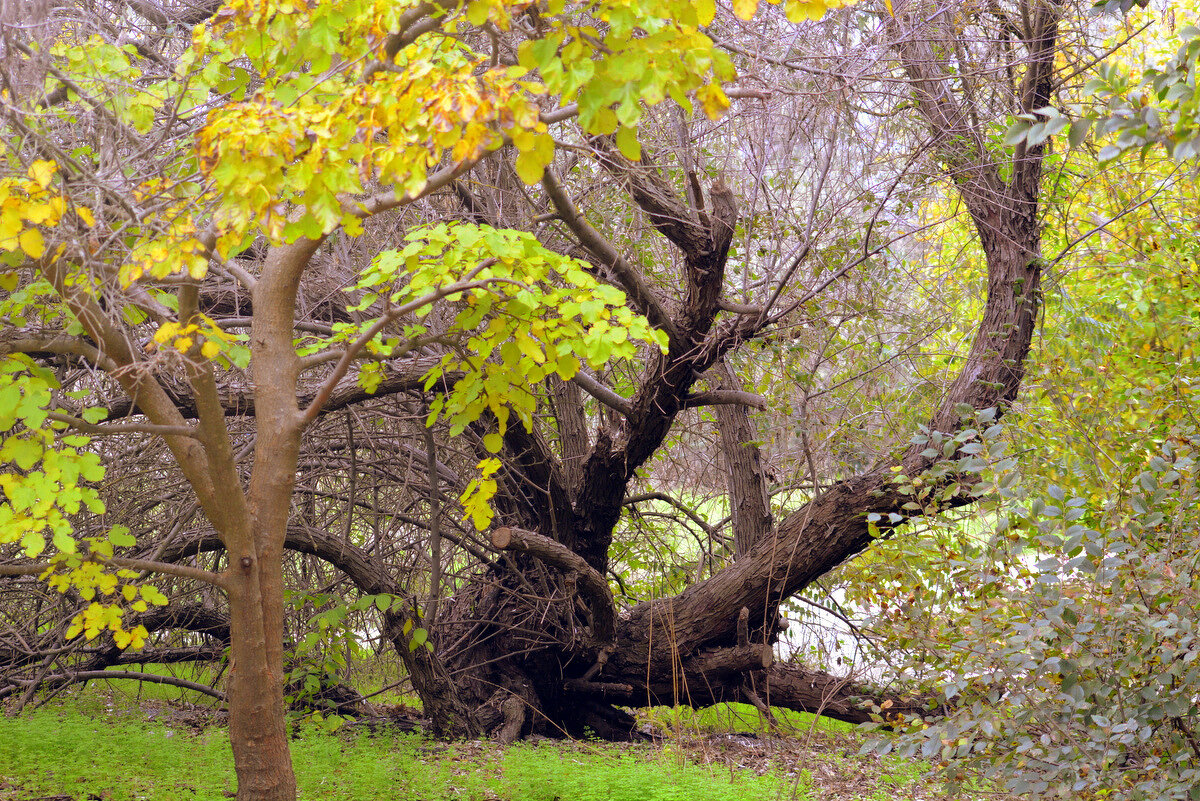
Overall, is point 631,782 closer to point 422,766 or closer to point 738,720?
point 422,766

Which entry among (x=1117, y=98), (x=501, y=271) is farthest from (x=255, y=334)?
(x=1117, y=98)

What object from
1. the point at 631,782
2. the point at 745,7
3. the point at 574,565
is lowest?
the point at 631,782

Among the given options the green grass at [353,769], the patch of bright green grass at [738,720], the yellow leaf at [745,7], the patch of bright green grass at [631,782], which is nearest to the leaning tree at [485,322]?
the yellow leaf at [745,7]

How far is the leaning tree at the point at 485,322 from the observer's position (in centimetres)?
284

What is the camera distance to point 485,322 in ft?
17.7

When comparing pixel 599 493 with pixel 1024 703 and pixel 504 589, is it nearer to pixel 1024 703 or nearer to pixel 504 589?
pixel 504 589

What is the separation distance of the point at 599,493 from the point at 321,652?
203 centimetres

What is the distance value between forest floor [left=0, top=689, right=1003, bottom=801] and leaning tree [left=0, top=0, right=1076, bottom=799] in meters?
0.34

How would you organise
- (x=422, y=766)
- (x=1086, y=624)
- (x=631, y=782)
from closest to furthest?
(x=1086, y=624), (x=631, y=782), (x=422, y=766)

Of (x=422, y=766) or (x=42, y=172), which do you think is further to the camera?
(x=422, y=766)

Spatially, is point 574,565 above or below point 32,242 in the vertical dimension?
below

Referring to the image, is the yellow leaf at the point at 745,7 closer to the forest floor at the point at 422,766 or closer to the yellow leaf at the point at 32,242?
the yellow leaf at the point at 32,242

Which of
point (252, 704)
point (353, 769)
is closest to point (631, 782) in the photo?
point (353, 769)

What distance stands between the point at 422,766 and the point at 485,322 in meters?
2.49
